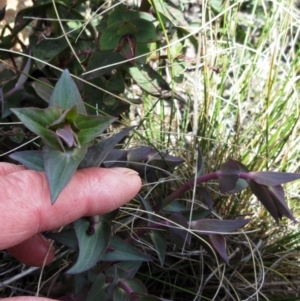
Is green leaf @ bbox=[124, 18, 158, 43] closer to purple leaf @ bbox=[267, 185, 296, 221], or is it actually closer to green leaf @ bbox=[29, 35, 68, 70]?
green leaf @ bbox=[29, 35, 68, 70]

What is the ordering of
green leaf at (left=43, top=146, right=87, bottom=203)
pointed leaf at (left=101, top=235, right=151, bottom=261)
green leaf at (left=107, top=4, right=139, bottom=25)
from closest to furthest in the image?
green leaf at (left=43, top=146, right=87, bottom=203) → pointed leaf at (left=101, top=235, right=151, bottom=261) → green leaf at (left=107, top=4, right=139, bottom=25)

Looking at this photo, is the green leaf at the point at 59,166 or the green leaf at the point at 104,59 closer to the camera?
the green leaf at the point at 59,166

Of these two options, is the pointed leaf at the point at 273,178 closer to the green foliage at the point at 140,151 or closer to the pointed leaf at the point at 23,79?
the green foliage at the point at 140,151

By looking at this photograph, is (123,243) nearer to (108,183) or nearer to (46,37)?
(108,183)

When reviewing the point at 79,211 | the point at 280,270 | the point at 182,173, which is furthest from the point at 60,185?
the point at 280,270

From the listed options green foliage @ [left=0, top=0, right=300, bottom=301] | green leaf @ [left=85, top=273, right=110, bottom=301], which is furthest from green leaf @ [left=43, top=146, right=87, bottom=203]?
green leaf @ [left=85, top=273, right=110, bottom=301]

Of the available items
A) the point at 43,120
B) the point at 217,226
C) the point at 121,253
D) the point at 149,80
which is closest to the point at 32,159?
the point at 43,120

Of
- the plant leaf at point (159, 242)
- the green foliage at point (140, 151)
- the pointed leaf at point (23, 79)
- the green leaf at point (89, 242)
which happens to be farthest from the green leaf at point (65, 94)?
the pointed leaf at point (23, 79)

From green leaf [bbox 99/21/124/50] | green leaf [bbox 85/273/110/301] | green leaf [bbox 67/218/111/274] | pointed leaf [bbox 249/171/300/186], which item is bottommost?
green leaf [bbox 85/273/110/301]
